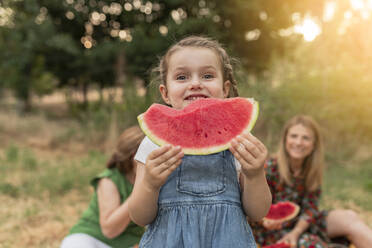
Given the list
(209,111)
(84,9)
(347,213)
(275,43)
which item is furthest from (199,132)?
(275,43)

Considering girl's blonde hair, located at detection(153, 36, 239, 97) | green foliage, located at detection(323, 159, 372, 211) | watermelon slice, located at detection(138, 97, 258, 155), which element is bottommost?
green foliage, located at detection(323, 159, 372, 211)

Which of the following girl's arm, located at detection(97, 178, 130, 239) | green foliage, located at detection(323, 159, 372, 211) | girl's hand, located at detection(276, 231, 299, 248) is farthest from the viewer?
green foliage, located at detection(323, 159, 372, 211)

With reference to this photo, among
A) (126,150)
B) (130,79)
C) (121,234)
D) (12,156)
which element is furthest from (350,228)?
(130,79)

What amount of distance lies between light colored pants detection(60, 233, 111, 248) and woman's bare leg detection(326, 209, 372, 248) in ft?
7.37

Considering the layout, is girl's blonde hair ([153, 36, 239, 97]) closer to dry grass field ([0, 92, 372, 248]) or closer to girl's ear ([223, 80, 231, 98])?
girl's ear ([223, 80, 231, 98])

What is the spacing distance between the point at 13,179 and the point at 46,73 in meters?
7.17

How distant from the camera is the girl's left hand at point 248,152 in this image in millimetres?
1426

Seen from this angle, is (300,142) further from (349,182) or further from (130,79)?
(130,79)

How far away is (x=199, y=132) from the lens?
1.62 meters

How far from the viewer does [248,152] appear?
1435mm

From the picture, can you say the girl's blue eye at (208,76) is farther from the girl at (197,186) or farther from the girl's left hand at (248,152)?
the girl's left hand at (248,152)

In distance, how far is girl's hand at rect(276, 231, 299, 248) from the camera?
3104 mm

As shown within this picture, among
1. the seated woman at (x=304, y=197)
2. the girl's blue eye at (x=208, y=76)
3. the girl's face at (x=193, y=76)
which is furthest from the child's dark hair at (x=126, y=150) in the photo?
the seated woman at (x=304, y=197)

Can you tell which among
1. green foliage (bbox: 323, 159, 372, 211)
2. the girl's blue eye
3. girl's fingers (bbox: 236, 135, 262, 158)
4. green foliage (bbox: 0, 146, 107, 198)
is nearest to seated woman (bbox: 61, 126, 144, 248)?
the girl's blue eye
